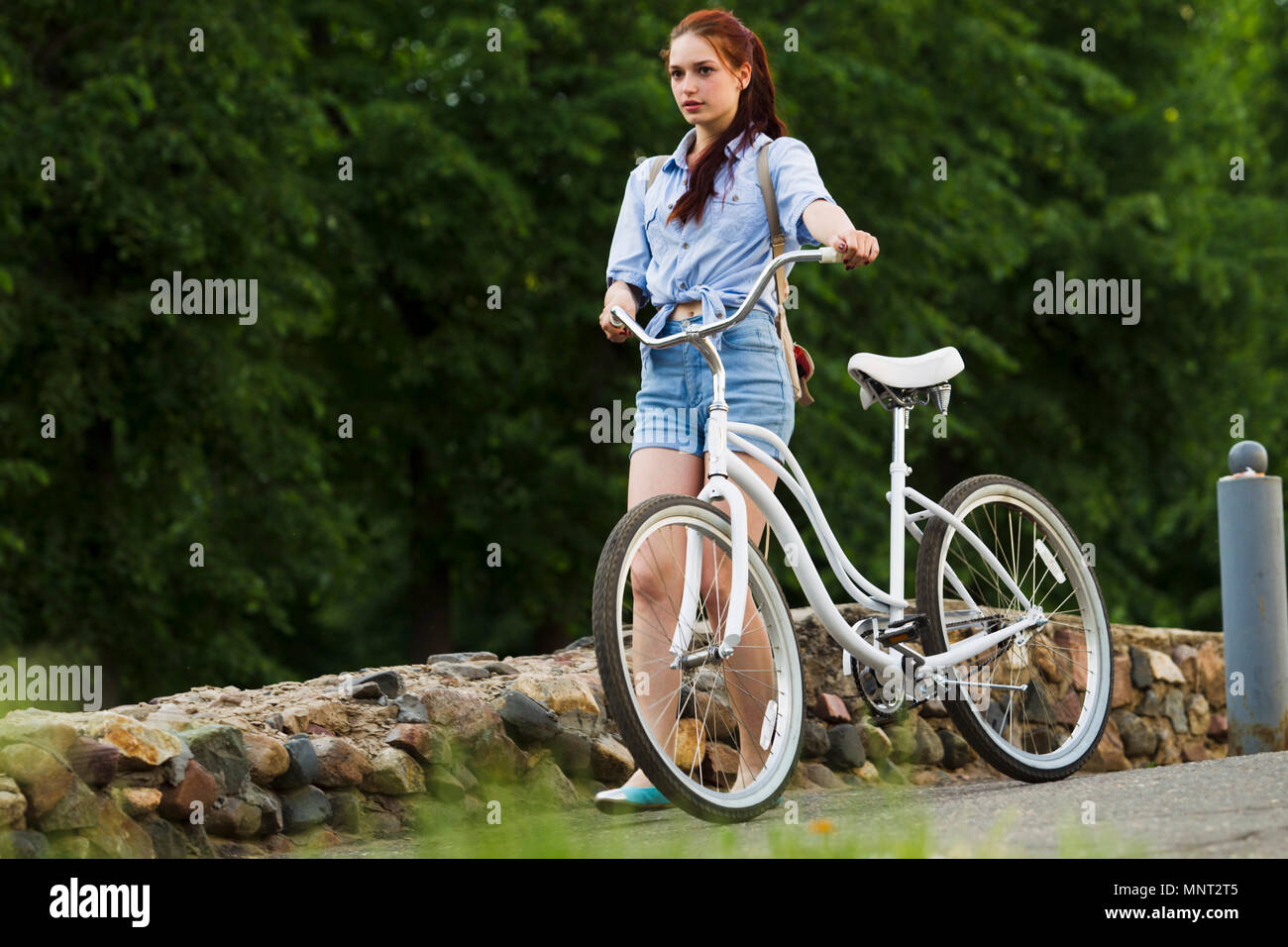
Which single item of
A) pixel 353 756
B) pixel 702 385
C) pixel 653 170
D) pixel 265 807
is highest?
pixel 653 170

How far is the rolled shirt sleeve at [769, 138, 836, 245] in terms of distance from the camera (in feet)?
13.6

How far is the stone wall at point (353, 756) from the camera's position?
4016mm

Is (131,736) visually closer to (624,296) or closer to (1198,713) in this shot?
(624,296)

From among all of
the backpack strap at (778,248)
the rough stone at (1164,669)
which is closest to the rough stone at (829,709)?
the backpack strap at (778,248)

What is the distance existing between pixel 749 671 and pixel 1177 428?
16.9 metres

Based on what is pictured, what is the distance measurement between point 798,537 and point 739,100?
1.18m

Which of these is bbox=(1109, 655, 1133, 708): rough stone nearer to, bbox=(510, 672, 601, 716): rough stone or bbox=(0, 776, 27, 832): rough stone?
bbox=(510, 672, 601, 716): rough stone

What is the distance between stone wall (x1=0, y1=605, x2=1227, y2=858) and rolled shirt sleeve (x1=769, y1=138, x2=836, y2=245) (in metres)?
1.72

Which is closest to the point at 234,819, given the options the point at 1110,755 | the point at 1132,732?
the point at 1110,755

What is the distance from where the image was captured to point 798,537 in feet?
13.5

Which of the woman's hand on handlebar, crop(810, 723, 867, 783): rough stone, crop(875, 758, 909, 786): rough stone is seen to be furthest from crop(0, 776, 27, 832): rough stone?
crop(875, 758, 909, 786): rough stone

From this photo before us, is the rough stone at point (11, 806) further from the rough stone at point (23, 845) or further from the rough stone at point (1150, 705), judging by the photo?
the rough stone at point (1150, 705)

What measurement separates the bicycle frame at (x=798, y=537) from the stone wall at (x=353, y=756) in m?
1.12
